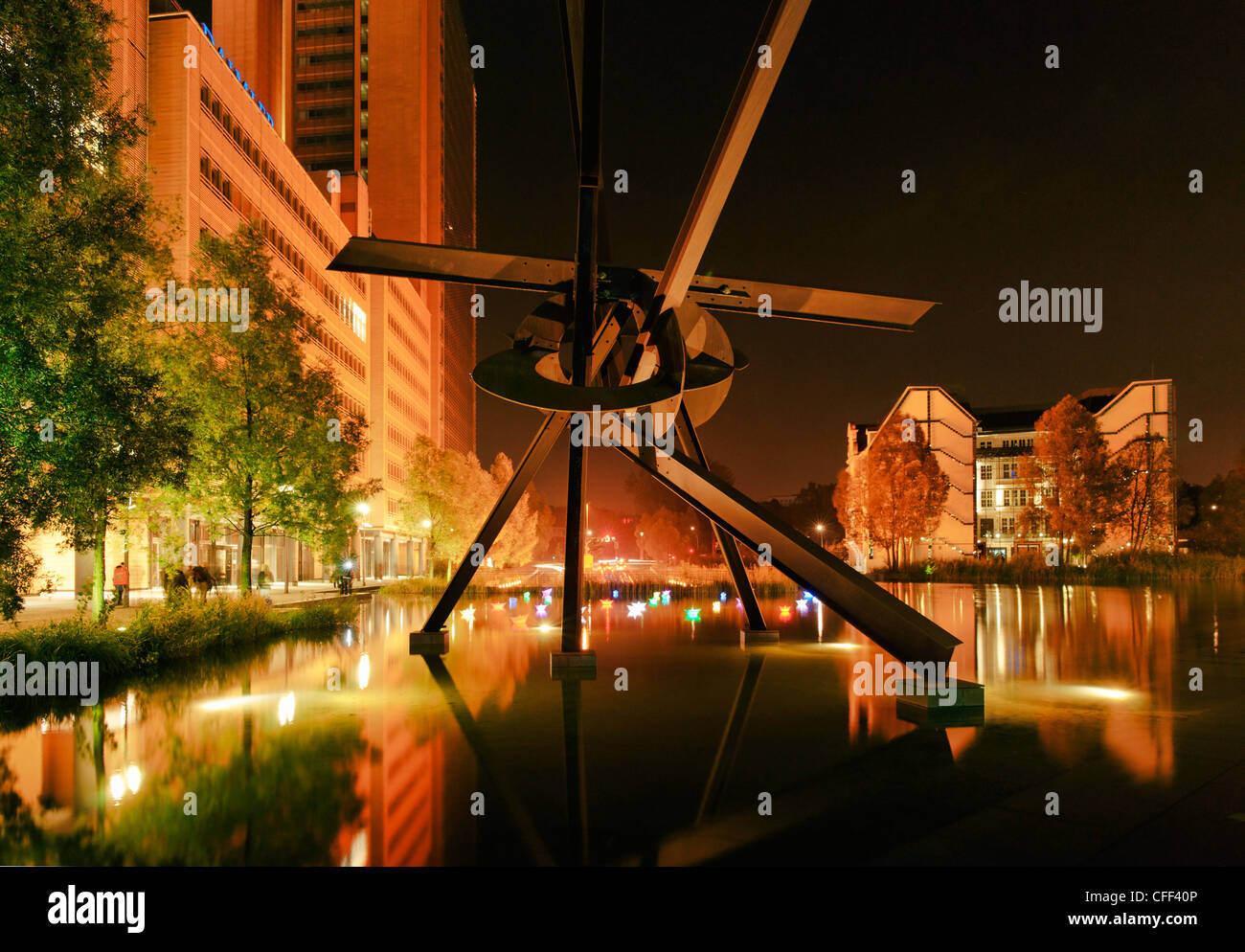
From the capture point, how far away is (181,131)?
3775cm

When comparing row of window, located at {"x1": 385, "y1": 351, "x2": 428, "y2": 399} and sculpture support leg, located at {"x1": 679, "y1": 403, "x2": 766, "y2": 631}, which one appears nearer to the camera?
sculpture support leg, located at {"x1": 679, "y1": 403, "x2": 766, "y2": 631}

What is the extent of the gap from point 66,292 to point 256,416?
819 centimetres

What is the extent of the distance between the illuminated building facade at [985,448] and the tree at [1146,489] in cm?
86

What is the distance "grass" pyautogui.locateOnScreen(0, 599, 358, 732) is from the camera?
35.0 ft

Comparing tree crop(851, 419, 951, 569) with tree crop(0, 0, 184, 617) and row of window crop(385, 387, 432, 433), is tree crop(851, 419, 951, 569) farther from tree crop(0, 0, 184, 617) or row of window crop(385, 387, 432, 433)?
tree crop(0, 0, 184, 617)

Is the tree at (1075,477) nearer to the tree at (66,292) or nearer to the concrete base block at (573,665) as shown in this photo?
the concrete base block at (573,665)

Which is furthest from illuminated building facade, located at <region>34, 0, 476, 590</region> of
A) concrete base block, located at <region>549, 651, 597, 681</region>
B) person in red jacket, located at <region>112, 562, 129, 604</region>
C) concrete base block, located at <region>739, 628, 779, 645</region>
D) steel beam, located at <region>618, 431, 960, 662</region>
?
concrete base block, located at <region>739, 628, 779, 645</region>

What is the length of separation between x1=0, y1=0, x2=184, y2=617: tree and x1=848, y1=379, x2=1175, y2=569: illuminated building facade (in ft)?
163
